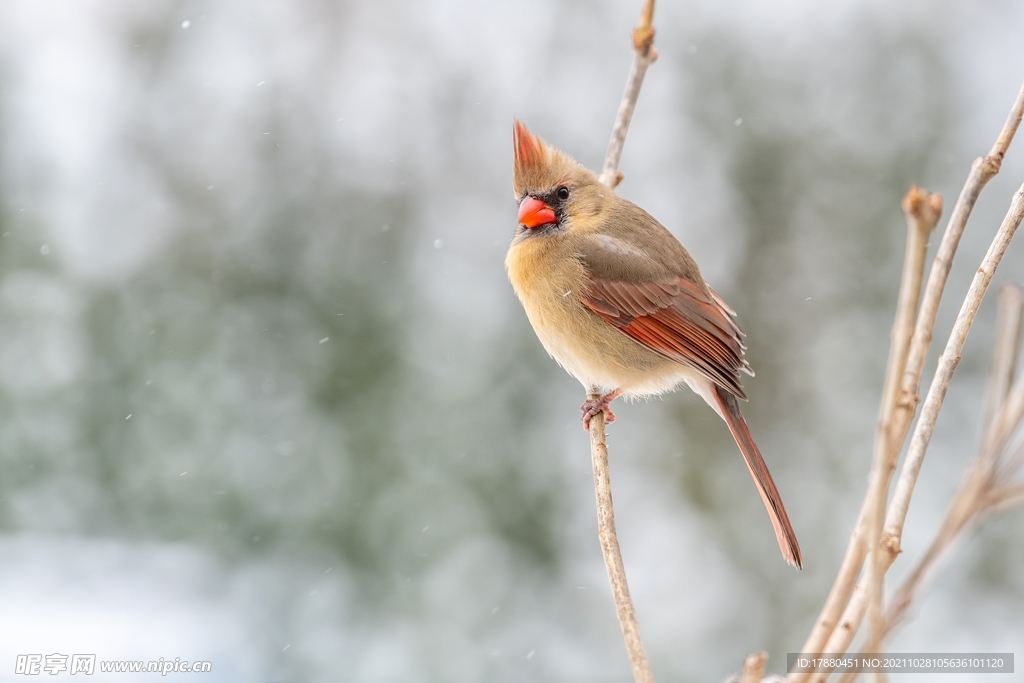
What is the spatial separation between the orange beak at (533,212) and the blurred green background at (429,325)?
5.96 ft

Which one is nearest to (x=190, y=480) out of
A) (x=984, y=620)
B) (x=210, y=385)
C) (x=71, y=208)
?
(x=210, y=385)

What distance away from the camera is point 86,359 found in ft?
13.5

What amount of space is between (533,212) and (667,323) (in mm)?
501

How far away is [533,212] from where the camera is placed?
2.51m

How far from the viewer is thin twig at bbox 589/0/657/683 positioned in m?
1.14

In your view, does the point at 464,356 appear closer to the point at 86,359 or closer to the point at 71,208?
the point at 86,359

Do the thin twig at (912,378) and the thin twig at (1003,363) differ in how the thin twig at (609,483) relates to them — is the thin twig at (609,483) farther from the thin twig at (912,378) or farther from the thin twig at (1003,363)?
the thin twig at (1003,363)

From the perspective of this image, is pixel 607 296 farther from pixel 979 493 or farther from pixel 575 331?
pixel 979 493

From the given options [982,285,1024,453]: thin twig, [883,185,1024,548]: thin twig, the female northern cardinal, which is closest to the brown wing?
the female northern cardinal

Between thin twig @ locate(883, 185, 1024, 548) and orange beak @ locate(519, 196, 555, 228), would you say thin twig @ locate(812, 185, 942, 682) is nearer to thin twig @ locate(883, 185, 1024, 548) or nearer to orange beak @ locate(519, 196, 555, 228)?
thin twig @ locate(883, 185, 1024, 548)

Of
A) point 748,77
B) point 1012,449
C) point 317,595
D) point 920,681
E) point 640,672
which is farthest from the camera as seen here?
point 748,77

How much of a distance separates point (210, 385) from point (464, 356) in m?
1.22

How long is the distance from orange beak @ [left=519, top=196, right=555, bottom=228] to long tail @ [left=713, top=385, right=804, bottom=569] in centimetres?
71

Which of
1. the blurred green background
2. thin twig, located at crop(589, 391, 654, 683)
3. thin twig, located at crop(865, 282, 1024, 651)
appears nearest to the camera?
thin twig, located at crop(865, 282, 1024, 651)
